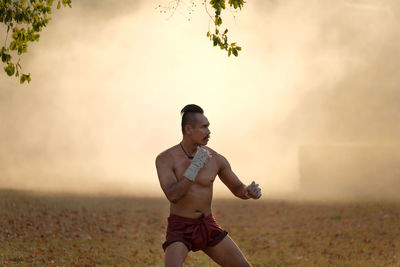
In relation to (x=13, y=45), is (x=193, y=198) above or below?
below

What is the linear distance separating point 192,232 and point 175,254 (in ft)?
1.19

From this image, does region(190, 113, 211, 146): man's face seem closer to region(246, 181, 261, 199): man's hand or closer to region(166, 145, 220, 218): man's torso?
region(166, 145, 220, 218): man's torso

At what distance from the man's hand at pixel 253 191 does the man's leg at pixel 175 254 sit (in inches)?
36.6

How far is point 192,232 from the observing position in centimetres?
625

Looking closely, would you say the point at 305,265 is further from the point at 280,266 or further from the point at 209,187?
the point at 209,187

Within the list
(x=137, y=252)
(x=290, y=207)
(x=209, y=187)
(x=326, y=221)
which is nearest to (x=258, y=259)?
(x=137, y=252)

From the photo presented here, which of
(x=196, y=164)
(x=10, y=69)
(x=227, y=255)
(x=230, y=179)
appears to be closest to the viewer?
(x=196, y=164)

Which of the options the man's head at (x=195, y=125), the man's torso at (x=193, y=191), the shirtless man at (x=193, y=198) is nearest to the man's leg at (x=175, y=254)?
the shirtless man at (x=193, y=198)

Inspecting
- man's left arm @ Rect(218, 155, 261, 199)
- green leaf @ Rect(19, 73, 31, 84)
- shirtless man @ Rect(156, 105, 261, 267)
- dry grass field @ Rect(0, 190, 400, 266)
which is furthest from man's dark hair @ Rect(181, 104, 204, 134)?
dry grass field @ Rect(0, 190, 400, 266)

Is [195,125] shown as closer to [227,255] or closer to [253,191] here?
[253,191]

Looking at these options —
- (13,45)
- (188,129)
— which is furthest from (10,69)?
(188,129)

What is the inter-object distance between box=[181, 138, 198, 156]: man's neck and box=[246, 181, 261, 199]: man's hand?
2.43 ft

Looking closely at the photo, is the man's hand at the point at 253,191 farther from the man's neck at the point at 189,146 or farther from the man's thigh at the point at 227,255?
the man's neck at the point at 189,146

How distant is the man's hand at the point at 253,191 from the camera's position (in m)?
6.25
